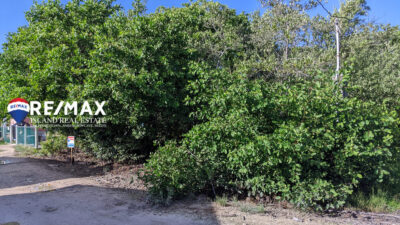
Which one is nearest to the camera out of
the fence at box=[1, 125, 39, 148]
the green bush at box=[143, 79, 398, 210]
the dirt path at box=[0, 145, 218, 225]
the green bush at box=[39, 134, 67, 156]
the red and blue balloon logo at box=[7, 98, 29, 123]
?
the dirt path at box=[0, 145, 218, 225]

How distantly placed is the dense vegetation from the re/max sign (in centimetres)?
23

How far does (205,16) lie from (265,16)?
2453mm

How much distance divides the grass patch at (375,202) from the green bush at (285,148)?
45 cm

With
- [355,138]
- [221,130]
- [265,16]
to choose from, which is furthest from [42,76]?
[355,138]

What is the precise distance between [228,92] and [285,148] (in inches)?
72.9

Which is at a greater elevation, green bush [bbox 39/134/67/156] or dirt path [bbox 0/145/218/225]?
green bush [bbox 39/134/67/156]

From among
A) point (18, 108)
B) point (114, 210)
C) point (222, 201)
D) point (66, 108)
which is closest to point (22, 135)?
point (18, 108)

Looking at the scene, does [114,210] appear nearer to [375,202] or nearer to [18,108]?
[375,202]

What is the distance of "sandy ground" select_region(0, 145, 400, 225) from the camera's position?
5160 mm

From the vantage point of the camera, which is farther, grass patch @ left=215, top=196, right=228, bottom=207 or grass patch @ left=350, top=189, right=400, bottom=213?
grass patch @ left=350, top=189, right=400, bottom=213

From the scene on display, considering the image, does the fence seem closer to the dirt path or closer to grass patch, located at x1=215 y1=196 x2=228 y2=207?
the dirt path

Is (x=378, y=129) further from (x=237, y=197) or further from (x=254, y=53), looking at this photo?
(x=254, y=53)

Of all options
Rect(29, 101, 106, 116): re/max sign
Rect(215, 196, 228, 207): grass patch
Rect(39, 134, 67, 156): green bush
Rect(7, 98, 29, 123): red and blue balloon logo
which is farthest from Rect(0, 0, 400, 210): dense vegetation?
Rect(39, 134, 67, 156): green bush

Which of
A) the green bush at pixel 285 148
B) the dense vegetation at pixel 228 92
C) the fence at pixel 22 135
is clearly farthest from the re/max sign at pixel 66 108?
the fence at pixel 22 135
